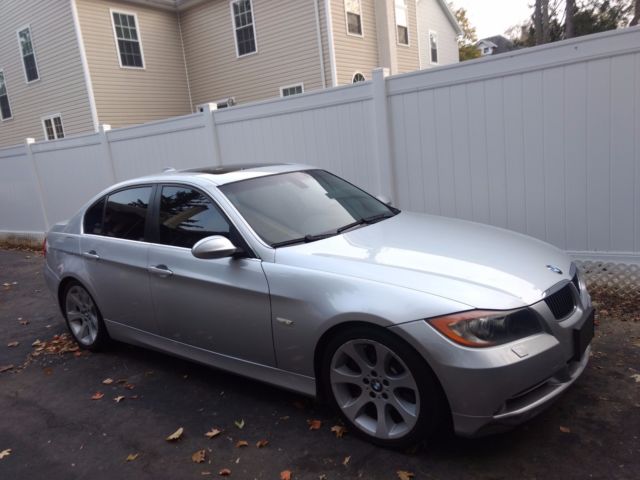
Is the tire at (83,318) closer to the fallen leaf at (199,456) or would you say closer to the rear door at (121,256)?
the rear door at (121,256)

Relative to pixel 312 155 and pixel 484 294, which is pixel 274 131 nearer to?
pixel 312 155

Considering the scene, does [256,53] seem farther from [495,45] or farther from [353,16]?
[495,45]

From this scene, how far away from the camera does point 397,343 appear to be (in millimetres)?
2760

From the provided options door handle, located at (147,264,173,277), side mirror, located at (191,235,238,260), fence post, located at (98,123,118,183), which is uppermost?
fence post, located at (98,123,118,183)

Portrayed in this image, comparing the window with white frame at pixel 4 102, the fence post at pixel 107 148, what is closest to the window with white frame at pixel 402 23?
the fence post at pixel 107 148

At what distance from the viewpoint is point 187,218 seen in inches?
156

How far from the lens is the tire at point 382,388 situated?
8.97 feet

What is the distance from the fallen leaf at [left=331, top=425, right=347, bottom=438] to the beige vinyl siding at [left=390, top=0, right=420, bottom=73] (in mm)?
16633

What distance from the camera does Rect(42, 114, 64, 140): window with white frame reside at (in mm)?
17391

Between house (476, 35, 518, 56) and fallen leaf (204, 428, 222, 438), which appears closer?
fallen leaf (204, 428, 222, 438)

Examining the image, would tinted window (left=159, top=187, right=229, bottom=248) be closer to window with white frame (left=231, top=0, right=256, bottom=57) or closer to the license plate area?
the license plate area

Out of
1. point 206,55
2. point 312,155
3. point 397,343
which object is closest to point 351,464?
point 397,343

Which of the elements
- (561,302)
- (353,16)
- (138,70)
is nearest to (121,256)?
(561,302)

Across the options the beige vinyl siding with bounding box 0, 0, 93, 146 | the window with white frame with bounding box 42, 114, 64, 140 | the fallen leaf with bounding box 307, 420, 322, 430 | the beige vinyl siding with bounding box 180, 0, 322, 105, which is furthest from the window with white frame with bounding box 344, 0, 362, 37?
the fallen leaf with bounding box 307, 420, 322, 430
